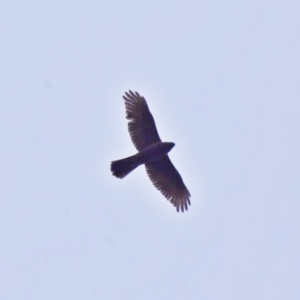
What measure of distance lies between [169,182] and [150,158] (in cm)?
138

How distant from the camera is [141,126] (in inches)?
1003

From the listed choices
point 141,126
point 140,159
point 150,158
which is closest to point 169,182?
point 150,158

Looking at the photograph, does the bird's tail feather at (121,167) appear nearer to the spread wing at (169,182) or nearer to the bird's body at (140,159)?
the bird's body at (140,159)

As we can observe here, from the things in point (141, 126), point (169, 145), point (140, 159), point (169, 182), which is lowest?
point (169, 182)

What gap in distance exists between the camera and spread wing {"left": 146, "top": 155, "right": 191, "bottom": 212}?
25.9 metres

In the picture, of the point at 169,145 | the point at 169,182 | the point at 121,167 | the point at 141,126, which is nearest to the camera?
the point at 121,167

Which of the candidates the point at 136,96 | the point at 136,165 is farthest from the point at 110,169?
the point at 136,96

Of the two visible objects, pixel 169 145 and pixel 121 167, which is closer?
pixel 121 167

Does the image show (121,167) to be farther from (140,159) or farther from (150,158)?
(150,158)

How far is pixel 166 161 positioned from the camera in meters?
25.8

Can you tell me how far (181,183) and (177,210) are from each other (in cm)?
84

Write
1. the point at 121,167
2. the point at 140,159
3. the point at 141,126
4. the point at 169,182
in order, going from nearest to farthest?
the point at 121,167 < the point at 140,159 < the point at 141,126 < the point at 169,182

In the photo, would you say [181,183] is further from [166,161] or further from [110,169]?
[110,169]

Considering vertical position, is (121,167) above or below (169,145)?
below
